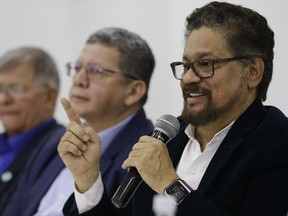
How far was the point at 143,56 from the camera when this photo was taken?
226 cm

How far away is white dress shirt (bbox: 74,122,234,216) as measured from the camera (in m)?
1.55

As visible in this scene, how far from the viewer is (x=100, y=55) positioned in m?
2.21

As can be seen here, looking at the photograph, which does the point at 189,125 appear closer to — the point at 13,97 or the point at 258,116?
the point at 258,116

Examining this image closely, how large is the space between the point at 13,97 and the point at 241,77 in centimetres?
143

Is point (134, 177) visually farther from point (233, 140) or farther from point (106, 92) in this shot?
point (106, 92)

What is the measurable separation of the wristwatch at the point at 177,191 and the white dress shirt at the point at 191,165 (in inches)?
2.7

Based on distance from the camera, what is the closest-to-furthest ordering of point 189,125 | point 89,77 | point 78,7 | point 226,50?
point 226,50
point 189,125
point 89,77
point 78,7

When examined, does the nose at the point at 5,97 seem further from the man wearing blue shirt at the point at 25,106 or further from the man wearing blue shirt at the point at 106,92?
the man wearing blue shirt at the point at 106,92

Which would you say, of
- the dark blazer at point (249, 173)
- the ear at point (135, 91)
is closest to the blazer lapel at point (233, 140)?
the dark blazer at point (249, 173)

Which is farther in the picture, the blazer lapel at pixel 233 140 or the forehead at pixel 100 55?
the forehead at pixel 100 55

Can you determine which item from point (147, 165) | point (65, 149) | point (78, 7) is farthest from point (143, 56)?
point (78, 7)

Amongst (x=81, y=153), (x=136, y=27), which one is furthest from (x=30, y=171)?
(x=136, y=27)

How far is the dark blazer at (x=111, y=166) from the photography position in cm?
192

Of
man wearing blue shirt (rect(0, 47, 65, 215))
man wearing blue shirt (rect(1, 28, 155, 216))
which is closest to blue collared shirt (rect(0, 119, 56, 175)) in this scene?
man wearing blue shirt (rect(0, 47, 65, 215))
